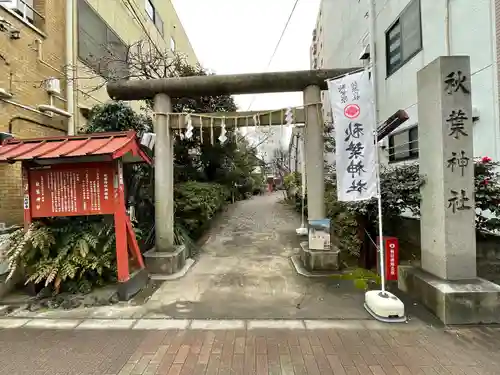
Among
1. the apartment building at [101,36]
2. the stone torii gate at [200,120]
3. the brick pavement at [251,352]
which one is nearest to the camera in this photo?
the brick pavement at [251,352]

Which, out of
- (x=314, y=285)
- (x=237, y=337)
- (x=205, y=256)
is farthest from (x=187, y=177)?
(x=237, y=337)

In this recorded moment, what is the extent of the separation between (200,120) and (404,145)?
664 cm

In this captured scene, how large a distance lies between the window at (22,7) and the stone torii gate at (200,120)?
9.11 ft

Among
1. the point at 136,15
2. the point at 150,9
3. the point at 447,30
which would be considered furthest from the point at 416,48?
the point at 150,9

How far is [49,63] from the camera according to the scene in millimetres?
7414

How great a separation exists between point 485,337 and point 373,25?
1063 cm

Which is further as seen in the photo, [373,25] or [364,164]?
[373,25]

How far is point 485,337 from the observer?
361cm

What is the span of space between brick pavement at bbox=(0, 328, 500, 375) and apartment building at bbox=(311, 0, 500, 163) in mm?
4457

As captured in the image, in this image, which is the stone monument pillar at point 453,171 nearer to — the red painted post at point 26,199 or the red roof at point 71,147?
the red roof at point 71,147

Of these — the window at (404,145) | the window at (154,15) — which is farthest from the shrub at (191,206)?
the window at (154,15)

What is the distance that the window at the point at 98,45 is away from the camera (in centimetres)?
859

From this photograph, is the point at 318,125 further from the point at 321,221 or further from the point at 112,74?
the point at 112,74

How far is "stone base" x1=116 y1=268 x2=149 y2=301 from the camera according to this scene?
4930 millimetres
